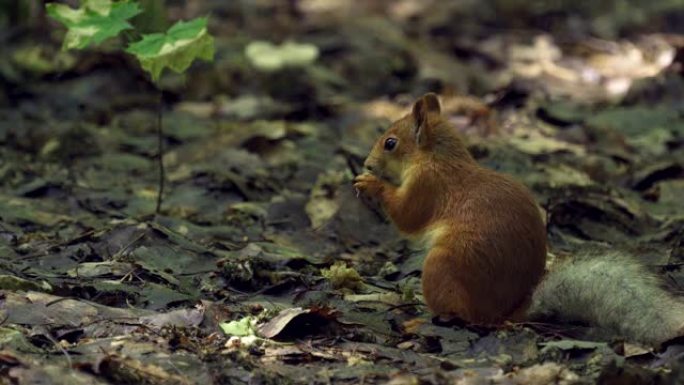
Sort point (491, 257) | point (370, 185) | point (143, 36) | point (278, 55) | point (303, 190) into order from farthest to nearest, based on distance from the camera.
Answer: point (278, 55), point (303, 190), point (143, 36), point (370, 185), point (491, 257)

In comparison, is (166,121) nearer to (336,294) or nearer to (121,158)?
(121,158)

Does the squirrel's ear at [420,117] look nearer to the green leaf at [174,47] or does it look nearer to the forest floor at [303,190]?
the forest floor at [303,190]

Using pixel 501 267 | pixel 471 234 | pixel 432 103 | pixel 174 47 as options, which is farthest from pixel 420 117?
pixel 174 47

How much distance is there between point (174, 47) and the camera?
502 cm

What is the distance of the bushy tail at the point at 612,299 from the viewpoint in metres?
3.81

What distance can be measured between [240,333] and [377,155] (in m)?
1.34

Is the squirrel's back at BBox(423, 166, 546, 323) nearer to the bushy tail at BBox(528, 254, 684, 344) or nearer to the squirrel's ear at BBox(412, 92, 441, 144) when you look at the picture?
the bushy tail at BBox(528, 254, 684, 344)

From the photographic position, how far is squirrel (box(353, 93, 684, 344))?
3895 millimetres

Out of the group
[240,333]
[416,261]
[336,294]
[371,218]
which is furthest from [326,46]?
[240,333]

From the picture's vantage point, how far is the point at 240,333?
397 cm

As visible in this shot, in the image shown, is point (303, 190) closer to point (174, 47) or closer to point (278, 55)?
point (174, 47)

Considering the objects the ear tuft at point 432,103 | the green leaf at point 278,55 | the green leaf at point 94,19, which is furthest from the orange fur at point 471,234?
the green leaf at point 278,55

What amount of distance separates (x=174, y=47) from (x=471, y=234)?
5.39 ft

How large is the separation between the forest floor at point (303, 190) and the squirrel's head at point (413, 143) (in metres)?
0.49
